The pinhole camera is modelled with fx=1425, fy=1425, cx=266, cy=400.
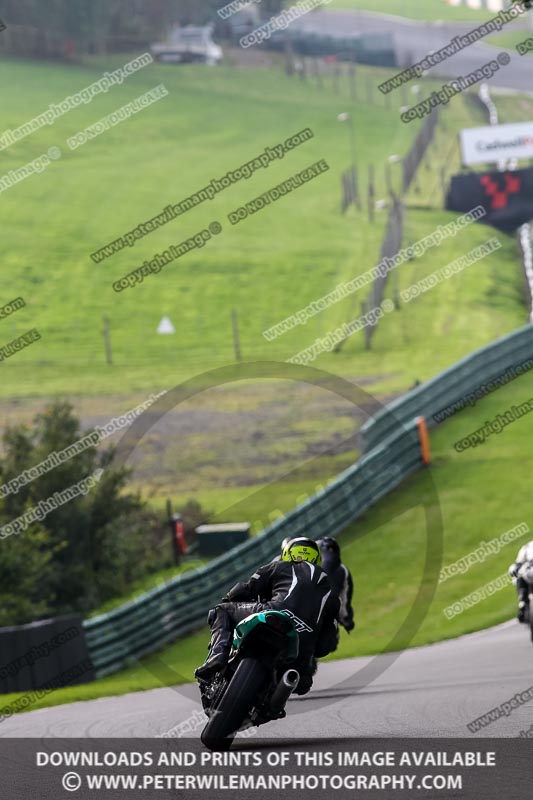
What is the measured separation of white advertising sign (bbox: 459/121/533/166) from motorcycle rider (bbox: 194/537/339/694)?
39399 mm

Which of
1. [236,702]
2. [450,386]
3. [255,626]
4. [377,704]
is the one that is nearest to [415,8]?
[450,386]

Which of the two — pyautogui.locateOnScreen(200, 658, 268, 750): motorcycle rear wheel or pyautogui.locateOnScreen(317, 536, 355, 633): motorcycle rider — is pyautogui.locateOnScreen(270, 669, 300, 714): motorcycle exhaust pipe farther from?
pyautogui.locateOnScreen(317, 536, 355, 633): motorcycle rider

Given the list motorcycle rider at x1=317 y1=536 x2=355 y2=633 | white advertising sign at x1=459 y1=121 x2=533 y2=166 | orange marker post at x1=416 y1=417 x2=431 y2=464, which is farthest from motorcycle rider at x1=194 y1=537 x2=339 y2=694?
white advertising sign at x1=459 y1=121 x2=533 y2=166

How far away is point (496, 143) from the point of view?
154 feet

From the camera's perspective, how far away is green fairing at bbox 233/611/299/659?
8.02 m

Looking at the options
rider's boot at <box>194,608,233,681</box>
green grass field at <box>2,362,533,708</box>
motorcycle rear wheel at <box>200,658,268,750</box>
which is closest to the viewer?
motorcycle rear wheel at <box>200,658,268,750</box>

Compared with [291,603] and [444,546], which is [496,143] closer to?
[444,546]

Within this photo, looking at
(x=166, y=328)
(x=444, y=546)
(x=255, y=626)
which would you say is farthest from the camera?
(x=166, y=328)

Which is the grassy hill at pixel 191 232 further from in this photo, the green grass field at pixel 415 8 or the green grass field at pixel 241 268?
the green grass field at pixel 415 8

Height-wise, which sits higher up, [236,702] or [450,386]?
[236,702]

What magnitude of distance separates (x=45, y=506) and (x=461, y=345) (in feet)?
81.5

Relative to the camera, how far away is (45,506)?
24.9 meters

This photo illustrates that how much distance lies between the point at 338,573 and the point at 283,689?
495 cm

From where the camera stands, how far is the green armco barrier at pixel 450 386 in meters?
25.9
